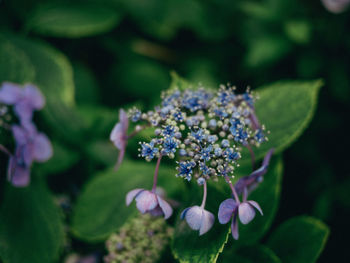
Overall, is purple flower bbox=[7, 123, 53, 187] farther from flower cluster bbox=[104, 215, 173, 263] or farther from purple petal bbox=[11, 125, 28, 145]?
flower cluster bbox=[104, 215, 173, 263]

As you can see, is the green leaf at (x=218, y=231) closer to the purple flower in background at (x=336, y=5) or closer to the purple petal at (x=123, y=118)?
the purple petal at (x=123, y=118)

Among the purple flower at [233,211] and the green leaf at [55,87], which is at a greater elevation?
the purple flower at [233,211]

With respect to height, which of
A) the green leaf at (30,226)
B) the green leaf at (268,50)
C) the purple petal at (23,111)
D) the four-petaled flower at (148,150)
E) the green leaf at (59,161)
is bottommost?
the green leaf at (30,226)

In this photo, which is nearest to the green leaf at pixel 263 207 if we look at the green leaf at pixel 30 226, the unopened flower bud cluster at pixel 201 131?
the unopened flower bud cluster at pixel 201 131

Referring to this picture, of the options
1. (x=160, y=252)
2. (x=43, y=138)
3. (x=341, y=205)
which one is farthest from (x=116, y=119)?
(x=341, y=205)

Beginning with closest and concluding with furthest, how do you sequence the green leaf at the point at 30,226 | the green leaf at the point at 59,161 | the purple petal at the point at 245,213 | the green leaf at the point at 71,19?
the purple petal at the point at 245,213 → the green leaf at the point at 30,226 → the green leaf at the point at 59,161 → the green leaf at the point at 71,19
